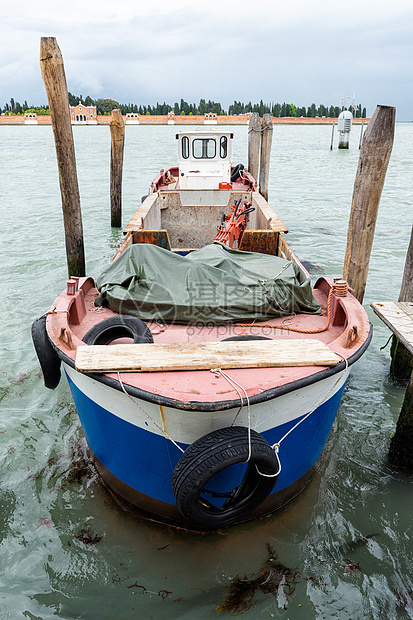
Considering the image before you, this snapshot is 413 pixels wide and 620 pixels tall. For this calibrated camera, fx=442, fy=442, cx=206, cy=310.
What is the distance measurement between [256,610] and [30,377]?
4271mm

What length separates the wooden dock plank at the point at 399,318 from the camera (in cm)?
407

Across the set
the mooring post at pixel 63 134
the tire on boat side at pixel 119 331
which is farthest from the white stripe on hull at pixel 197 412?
the mooring post at pixel 63 134

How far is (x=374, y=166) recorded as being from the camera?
5262mm

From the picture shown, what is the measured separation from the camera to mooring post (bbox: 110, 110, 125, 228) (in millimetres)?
13242

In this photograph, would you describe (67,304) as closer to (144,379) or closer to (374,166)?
(144,379)

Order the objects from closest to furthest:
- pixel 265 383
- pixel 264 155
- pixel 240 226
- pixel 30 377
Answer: pixel 265 383
pixel 30 377
pixel 240 226
pixel 264 155

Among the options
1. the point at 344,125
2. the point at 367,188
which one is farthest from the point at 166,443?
the point at 344,125

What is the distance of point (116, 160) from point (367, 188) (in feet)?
32.8

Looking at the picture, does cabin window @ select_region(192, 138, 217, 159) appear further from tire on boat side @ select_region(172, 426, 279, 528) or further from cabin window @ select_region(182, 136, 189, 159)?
tire on boat side @ select_region(172, 426, 279, 528)

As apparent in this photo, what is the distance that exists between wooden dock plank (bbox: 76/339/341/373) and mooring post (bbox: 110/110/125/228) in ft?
35.7

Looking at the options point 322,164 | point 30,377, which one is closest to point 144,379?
point 30,377

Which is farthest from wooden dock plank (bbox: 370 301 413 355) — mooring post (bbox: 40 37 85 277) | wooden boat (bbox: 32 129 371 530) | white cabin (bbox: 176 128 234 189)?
A: white cabin (bbox: 176 128 234 189)

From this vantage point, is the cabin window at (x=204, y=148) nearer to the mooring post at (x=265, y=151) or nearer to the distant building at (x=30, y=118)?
the mooring post at (x=265, y=151)

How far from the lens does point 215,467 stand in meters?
2.81
